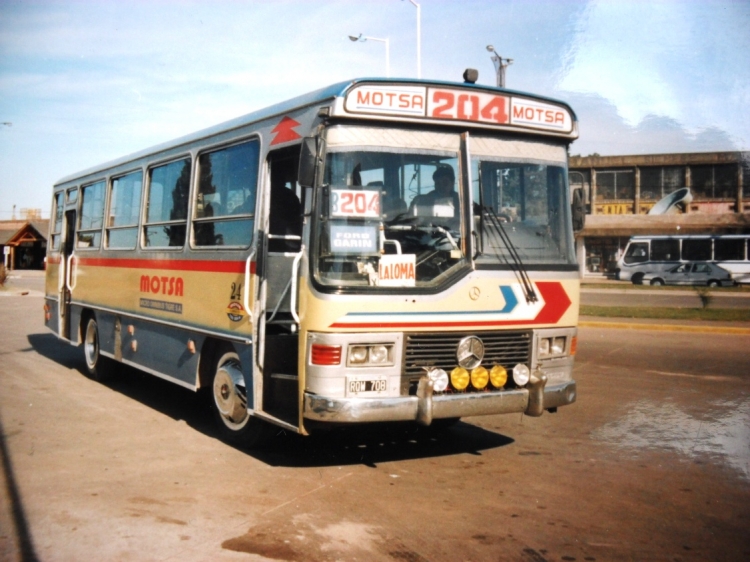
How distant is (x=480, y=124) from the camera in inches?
254

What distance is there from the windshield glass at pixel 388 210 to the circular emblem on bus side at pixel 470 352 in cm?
56

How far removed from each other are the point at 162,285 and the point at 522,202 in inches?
166

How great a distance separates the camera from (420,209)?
6242mm

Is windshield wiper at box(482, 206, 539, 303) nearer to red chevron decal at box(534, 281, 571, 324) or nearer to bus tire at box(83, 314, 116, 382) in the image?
red chevron decal at box(534, 281, 571, 324)

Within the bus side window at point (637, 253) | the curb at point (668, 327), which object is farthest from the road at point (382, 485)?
the bus side window at point (637, 253)

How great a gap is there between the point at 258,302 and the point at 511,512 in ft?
8.88

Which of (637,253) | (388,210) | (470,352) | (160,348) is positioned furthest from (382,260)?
(637,253)

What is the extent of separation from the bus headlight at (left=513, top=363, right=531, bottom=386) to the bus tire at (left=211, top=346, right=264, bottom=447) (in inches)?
92.1

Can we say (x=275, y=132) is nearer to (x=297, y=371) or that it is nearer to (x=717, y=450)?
(x=297, y=371)

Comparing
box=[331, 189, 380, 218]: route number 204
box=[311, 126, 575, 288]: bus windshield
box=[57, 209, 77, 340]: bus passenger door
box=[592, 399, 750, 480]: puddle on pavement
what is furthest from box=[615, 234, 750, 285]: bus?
box=[331, 189, 380, 218]: route number 204

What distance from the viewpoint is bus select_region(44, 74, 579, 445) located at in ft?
19.4

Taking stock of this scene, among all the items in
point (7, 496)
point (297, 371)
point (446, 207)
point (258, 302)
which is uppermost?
point (446, 207)

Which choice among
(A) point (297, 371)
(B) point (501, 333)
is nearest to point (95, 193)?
(A) point (297, 371)

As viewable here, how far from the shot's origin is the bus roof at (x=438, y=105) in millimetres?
5934
